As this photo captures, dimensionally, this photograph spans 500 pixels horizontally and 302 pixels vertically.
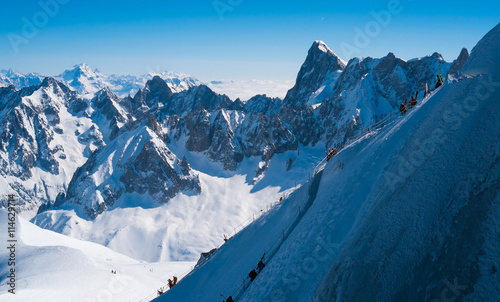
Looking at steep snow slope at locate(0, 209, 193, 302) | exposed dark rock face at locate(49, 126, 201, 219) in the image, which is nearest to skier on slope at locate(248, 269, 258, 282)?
steep snow slope at locate(0, 209, 193, 302)

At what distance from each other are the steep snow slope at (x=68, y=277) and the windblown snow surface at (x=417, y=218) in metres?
32.7

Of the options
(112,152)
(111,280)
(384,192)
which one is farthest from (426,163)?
(112,152)

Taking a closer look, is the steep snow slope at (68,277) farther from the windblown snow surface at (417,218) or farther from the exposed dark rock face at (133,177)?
the exposed dark rock face at (133,177)

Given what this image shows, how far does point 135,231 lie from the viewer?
147375 millimetres

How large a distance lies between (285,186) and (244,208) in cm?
2960

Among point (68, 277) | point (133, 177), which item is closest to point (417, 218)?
point (68, 277)

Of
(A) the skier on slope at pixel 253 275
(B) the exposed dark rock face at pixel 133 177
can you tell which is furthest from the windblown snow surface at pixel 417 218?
(B) the exposed dark rock face at pixel 133 177

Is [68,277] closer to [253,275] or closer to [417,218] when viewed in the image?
[253,275]

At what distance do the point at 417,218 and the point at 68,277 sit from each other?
169 ft

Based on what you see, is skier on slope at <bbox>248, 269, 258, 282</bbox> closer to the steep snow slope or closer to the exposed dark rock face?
the steep snow slope

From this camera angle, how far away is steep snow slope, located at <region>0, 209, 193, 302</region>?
4053cm

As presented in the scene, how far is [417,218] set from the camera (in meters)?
11.4

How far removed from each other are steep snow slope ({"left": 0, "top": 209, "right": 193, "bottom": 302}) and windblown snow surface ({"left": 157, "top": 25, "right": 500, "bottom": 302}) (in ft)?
107

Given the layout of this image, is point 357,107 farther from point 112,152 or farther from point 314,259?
point 314,259
